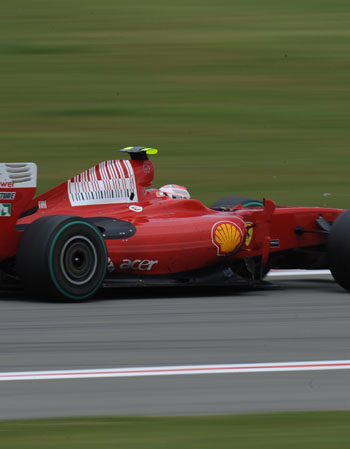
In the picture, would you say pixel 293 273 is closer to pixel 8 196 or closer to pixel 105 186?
pixel 105 186

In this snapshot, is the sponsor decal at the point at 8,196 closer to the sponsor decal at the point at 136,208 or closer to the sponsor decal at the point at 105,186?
the sponsor decal at the point at 105,186

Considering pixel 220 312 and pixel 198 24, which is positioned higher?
pixel 198 24

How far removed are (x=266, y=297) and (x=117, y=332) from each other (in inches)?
84.4

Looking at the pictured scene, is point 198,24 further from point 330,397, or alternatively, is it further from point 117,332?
point 330,397

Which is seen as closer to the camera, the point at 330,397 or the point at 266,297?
the point at 330,397

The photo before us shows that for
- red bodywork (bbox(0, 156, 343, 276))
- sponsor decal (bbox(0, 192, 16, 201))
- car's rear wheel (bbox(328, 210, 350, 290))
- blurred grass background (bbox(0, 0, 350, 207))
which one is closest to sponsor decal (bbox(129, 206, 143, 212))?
red bodywork (bbox(0, 156, 343, 276))

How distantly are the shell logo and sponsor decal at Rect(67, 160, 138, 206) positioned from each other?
0.73 metres

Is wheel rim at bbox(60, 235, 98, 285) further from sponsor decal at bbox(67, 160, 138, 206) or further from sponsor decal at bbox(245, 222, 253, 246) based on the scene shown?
sponsor decal at bbox(245, 222, 253, 246)

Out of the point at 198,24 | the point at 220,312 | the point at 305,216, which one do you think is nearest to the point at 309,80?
the point at 198,24

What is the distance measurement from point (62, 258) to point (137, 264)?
71cm

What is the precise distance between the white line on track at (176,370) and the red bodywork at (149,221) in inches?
95.6

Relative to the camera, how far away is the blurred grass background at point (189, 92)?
1483cm

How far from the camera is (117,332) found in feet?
21.9

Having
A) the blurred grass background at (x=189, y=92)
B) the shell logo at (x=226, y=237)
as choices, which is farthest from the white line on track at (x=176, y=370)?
the blurred grass background at (x=189, y=92)
